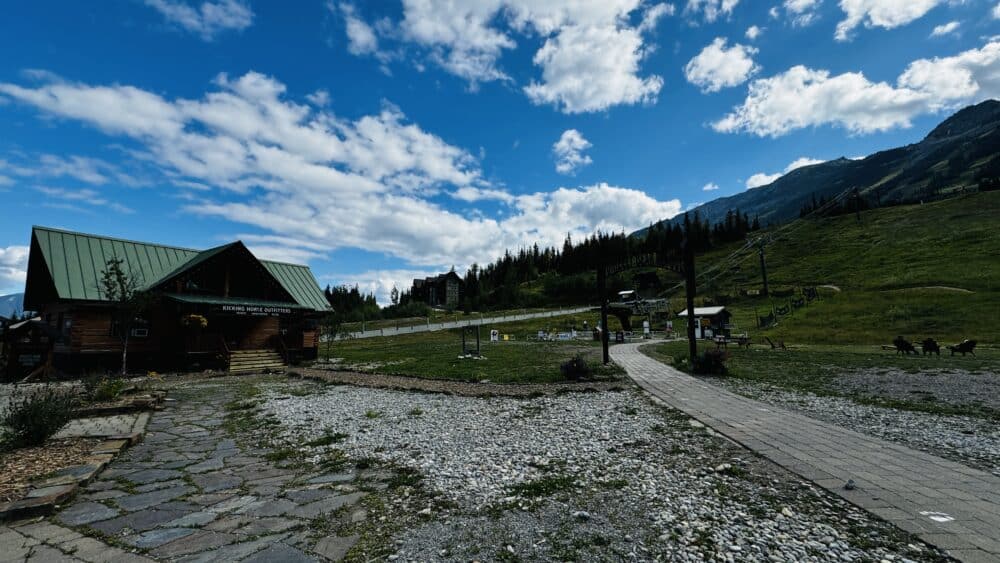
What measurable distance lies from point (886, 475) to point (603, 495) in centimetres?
385

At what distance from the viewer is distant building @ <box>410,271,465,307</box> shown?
126750mm

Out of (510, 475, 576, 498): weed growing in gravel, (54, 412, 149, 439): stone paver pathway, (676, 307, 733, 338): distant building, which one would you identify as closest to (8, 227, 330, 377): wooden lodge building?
(54, 412, 149, 439): stone paver pathway

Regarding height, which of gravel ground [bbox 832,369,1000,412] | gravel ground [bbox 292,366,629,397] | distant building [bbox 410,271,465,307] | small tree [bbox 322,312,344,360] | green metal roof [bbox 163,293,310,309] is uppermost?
distant building [bbox 410,271,465,307]

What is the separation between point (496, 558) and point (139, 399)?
1318cm

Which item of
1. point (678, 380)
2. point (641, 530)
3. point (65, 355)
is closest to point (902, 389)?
point (678, 380)

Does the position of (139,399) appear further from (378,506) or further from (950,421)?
(950,421)

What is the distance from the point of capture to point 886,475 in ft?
18.4

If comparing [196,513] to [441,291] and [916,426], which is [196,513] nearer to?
[916,426]

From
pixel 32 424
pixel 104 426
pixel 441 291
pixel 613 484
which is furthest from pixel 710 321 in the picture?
pixel 441 291

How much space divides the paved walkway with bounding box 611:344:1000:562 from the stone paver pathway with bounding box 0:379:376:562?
572cm

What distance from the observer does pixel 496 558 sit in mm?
3873

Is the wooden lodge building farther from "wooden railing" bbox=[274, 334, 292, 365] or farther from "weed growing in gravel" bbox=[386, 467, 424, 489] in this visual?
"weed growing in gravel" bbox=[386, 467, 424, 489]

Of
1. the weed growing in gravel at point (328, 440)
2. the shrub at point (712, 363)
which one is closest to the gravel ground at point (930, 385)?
the shrub at point (712, 363)

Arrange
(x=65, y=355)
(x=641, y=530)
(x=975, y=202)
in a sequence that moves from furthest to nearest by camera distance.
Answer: (x=975, y=202)
(x=65, y=355)
(x=641, y=530)
